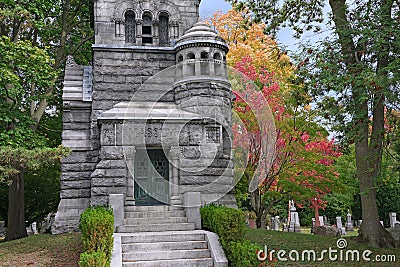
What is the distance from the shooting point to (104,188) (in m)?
12.8

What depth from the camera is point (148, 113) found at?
13.5 metres

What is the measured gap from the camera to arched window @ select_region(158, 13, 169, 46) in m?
16.0

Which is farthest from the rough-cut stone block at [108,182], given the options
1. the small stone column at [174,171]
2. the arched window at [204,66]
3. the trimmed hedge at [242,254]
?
the trimmed hedge at [242,254]

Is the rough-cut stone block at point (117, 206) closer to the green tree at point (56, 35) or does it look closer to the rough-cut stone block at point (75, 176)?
the rough-cut stone block at point (75, 176)

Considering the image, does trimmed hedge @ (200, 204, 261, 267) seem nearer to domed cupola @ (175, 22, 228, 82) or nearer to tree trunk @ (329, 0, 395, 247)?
tree trunk @ (329, 0, 395, 247)

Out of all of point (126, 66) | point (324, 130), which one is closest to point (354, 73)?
point (324, 130)

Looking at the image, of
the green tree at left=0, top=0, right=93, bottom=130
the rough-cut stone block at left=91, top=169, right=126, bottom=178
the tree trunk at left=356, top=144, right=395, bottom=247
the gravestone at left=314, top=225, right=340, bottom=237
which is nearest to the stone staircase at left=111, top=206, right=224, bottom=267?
the rough-cut stone block at left=91, top=169, right=126, bottom=178

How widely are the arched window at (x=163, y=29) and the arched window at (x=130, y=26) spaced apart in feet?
3.21

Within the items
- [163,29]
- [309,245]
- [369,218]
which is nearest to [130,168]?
[309,245]

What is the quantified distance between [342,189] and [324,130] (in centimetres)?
304

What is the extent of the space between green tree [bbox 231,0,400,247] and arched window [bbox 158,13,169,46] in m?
6.29

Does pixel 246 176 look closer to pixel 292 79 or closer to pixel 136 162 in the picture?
pixel 136 162

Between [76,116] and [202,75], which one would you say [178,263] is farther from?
[76,116]

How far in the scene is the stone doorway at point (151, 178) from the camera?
45.6 ft
